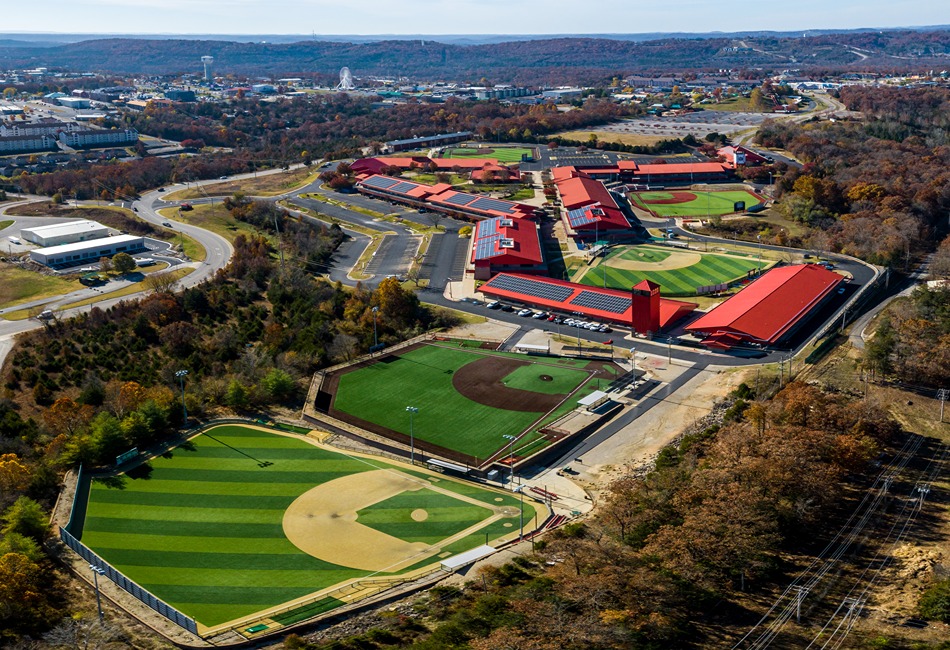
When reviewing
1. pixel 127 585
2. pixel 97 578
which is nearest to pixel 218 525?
pixel 127 585

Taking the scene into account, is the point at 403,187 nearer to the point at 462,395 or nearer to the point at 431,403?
the point at 462,395

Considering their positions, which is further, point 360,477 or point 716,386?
point 716,386

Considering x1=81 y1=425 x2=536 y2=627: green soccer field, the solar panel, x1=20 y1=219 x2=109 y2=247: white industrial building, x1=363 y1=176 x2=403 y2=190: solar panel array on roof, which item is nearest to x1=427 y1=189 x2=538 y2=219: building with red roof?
x1=363 y1=176 x2=403 y2=190: solar panel array on roof

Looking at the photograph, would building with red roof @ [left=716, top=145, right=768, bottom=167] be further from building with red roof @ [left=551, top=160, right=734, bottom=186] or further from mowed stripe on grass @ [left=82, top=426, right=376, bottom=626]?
mowed stripe on grass @ [left=82, top=426, right=376, bottom=626]

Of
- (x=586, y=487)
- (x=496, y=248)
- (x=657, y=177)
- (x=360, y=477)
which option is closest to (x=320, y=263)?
(x=496, y=248)

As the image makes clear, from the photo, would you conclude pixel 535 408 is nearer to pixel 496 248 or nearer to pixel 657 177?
pixel 496 248

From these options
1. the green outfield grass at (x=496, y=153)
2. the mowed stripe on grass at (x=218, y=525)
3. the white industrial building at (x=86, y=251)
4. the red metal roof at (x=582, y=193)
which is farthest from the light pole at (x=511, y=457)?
the green outfield grass at (x=496, y=153)

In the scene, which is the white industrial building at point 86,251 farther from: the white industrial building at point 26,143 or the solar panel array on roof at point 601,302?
the white industrial building at point 26,143
